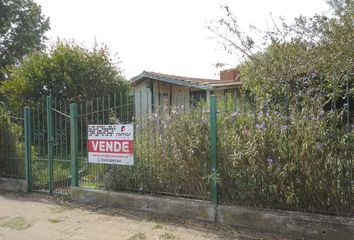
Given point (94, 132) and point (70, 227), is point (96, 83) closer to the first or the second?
point (94, 132)

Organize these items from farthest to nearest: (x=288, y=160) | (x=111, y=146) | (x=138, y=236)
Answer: (x=111, y=146)
(x=138, y=236)
(x=288, y=160)

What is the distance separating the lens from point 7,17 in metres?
21.9

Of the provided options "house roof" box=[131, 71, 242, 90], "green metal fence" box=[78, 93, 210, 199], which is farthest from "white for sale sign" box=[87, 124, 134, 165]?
"house roof" box=[131, 71, 242, 90]

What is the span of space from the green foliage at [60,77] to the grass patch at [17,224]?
5123 millimetres

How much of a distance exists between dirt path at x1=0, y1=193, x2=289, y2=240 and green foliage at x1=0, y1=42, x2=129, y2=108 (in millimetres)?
4629

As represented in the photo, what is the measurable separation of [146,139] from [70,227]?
1897 mm

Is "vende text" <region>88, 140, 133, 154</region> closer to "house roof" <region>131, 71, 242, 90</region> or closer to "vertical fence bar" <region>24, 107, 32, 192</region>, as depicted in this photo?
"vertical fence bar" <region>24, 107, 32, 192</region>

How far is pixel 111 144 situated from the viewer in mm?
6023

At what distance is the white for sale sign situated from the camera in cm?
582

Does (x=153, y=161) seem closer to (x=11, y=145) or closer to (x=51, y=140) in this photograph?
(x=51, y=140)

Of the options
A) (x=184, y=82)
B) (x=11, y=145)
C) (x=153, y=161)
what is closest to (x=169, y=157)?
(x=153, y=161)

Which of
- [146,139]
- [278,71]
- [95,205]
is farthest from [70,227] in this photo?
[278,71]

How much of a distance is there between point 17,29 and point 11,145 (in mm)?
18651

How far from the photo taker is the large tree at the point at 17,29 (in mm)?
21894
